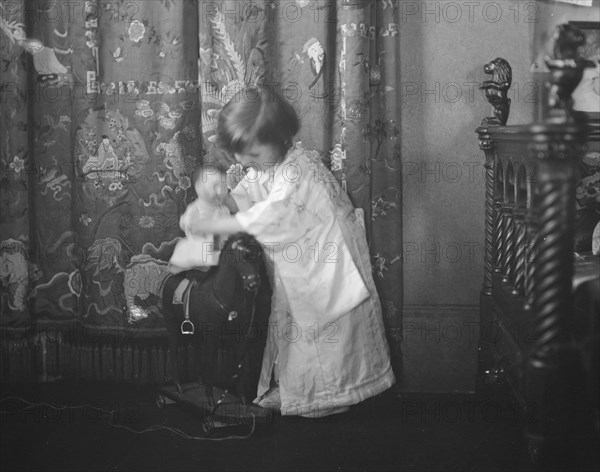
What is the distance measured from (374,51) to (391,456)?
1279mm

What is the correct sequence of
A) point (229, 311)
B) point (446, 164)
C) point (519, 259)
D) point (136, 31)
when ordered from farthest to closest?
point (446, 164), point (136, 31), point (229, 311), point (519, 259)

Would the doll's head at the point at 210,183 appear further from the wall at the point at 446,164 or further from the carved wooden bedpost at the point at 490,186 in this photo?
the carved wooden bedpost at the point at 490,186

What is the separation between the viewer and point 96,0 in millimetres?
2410

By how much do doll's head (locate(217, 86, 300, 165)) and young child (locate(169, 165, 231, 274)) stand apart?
4.0 inches

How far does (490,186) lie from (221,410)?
110cm

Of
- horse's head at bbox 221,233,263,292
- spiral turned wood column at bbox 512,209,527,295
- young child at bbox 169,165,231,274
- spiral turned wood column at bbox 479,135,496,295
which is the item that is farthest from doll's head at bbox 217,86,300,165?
spiral turned wood column at bbox 512,209,527,295

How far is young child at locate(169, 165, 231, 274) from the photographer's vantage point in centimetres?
215

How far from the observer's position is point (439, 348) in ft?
8.52

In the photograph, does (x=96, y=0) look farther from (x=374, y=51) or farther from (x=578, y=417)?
(x=578, y=417)

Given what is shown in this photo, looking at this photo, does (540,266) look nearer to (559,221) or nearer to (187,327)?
(559,221)

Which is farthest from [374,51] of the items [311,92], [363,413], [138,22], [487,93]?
[363,413]

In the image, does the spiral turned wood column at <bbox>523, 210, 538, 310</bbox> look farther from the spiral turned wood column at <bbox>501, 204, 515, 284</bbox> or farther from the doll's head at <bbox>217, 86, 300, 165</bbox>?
the doll's head at <bbox>217, 86, 300, 165</bbox>

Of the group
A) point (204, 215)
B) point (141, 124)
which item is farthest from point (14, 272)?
point (204, 215)

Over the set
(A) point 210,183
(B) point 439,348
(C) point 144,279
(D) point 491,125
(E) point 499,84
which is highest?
(E) point 499,84
